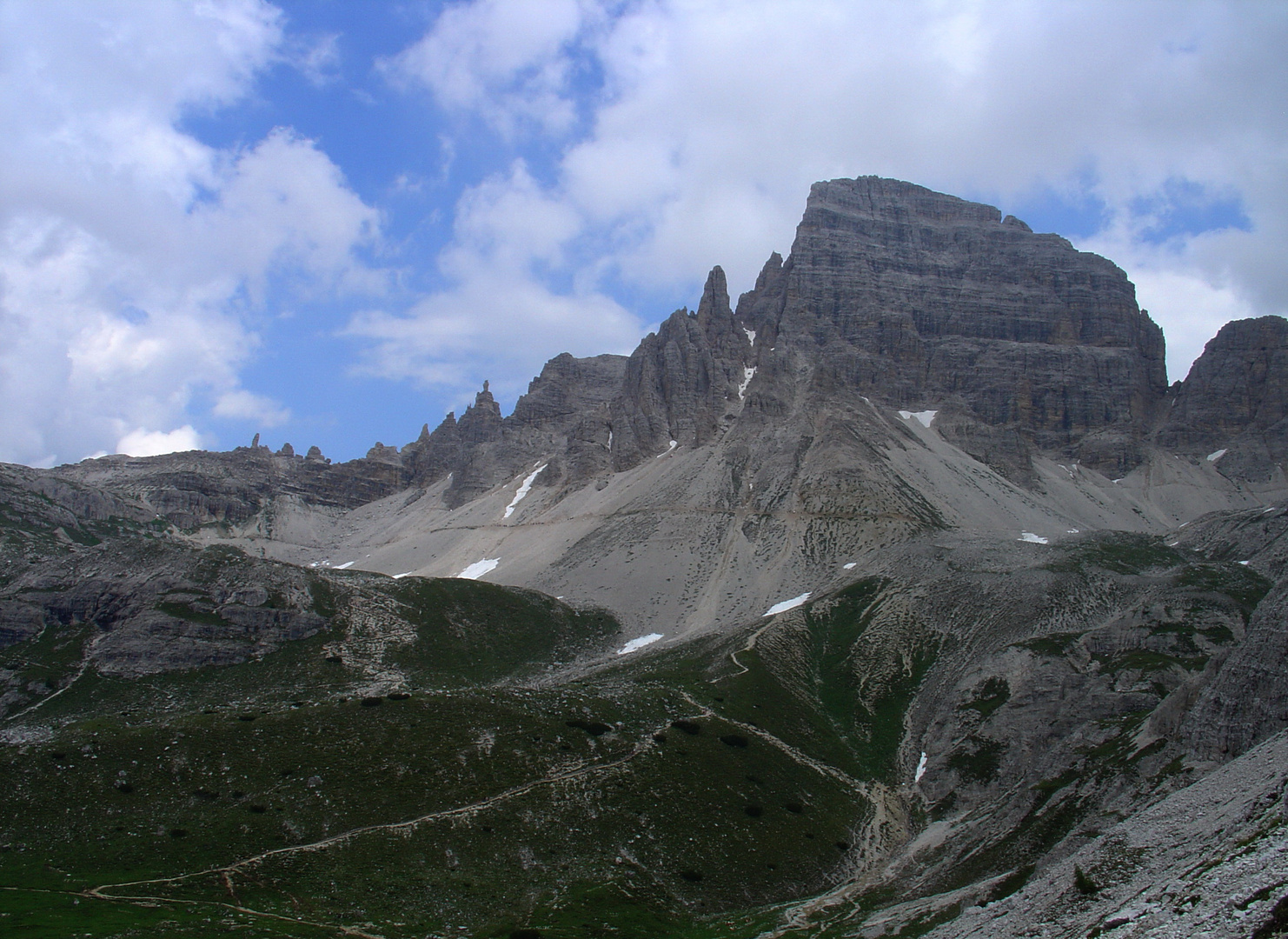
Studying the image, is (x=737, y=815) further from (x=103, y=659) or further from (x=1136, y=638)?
(x=103, y=659)

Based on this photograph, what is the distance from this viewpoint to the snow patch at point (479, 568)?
17488 cm

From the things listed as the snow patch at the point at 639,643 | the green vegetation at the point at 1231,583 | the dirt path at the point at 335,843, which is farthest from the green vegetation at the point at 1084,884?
the snow patch at the point at 639,643

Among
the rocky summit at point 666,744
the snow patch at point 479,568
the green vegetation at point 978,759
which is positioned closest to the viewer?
the rocky summit at point 666,744

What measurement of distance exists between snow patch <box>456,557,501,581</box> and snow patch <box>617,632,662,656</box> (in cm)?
5551

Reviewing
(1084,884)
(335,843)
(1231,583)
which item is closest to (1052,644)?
(1231,583)

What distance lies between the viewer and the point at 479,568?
179 metres

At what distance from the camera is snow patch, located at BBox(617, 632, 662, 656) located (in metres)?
120

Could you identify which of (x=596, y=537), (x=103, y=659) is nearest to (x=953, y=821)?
(x=103, y=659)

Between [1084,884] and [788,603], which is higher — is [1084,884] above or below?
below

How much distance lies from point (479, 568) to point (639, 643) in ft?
Answer: 208

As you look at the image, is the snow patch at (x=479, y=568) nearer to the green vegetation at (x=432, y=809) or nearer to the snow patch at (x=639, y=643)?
the snow patch at (x=639, y=643)

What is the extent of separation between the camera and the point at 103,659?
9125 cm

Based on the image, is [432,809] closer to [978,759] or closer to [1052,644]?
[978,759]

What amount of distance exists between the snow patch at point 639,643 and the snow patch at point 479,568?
55506 millimetres
